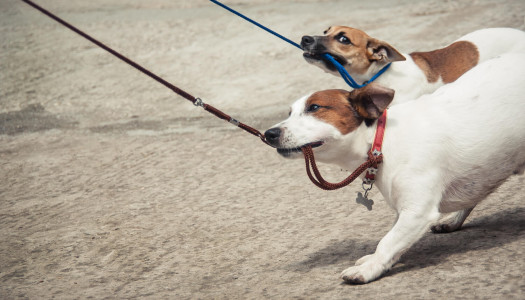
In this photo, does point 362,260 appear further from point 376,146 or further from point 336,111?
point 336,111

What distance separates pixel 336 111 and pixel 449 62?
2.21 metres

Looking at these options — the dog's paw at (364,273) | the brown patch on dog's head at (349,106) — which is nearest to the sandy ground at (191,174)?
the dog's paw at (364,273)

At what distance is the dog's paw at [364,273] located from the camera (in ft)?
9.89

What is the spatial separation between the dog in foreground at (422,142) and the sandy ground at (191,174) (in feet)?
0.88

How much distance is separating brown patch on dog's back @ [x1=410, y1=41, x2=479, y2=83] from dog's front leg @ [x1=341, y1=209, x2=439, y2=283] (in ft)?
7.05

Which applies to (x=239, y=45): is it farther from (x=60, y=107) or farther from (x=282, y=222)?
(x=282, y=222)

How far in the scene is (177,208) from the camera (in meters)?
4.45

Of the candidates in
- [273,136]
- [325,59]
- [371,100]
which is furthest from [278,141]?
[325,59]

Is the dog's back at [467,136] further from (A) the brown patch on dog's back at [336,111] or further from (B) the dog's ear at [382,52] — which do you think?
(B) the dog's ear at [382,52]

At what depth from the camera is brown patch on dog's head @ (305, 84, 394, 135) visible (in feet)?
10.4

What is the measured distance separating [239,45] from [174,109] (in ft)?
5.29

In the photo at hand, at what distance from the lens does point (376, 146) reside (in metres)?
3.17

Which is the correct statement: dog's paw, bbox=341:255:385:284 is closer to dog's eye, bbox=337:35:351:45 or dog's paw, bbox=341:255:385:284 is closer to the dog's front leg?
the dog's front leg

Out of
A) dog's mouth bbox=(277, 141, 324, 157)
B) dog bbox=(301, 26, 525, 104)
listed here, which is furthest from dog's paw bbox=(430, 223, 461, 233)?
dog bbox=(301, 26, 525, 104)
